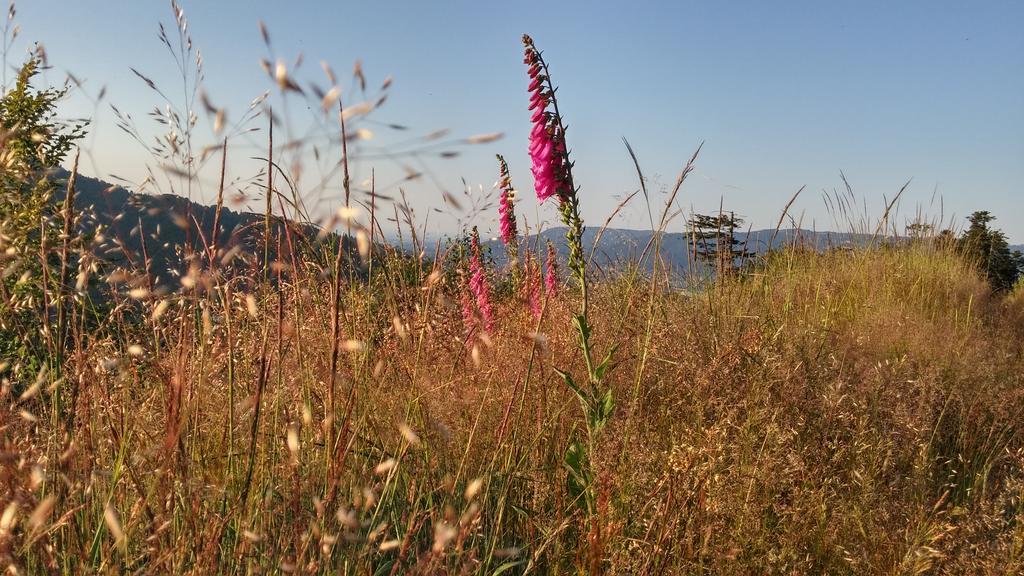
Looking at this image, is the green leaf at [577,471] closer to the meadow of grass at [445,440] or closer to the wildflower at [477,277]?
the meadow of grass at [445,440]

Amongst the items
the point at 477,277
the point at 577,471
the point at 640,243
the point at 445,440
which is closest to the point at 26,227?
the point at 445,440

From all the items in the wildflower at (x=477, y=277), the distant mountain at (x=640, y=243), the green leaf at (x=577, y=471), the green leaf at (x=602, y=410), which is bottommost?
the green leaf at (x=577, y=471)

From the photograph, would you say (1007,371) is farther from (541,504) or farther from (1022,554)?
(541,504)

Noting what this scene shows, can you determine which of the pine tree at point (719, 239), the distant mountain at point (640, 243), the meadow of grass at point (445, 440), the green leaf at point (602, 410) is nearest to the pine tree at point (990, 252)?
the distant mountain at point (640, 243)

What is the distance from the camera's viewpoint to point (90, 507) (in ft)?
5.35

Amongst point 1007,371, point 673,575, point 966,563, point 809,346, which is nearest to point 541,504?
point 673,575

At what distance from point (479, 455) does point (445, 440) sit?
0.19 meters

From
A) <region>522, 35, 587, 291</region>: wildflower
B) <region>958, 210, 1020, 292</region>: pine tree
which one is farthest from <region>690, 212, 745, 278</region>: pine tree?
<region>958, 210, 1020, 292</region>: pine tree

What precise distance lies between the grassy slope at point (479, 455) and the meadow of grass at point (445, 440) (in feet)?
0.06

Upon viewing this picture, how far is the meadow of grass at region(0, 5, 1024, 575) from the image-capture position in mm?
1304

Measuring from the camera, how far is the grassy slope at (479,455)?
135cm

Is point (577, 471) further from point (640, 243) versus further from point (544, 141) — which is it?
point (640, 243)

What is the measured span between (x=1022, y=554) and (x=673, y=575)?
1.04m

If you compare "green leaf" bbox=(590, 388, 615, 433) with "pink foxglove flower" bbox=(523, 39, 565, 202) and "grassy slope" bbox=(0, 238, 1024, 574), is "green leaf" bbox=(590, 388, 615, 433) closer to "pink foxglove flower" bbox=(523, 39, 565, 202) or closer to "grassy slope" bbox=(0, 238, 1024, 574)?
"grassy slope" bbox=(0, 238, 1024, 574)
